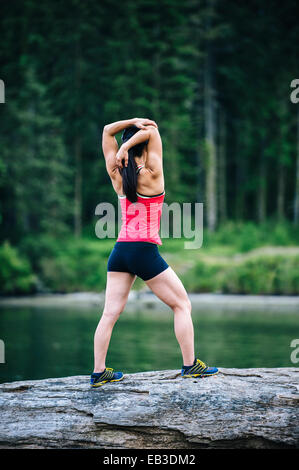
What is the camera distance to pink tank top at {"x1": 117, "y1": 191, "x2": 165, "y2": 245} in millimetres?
4539

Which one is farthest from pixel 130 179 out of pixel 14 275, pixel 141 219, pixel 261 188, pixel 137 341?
pixel 261 188

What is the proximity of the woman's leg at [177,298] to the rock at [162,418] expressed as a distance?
1.17ft

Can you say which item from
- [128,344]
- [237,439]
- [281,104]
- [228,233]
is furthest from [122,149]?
[281,104]

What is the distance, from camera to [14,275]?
2308 centimetres

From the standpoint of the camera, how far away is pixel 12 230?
26.2 metres

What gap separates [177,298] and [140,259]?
1.41 ft

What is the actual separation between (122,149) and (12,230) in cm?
2244

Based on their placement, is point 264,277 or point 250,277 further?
point 250,277

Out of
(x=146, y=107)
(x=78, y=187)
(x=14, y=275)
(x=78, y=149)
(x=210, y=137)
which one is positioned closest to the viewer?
(x=14, y=275)

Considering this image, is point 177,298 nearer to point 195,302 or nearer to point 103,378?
point 103,378

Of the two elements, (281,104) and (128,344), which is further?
(281,104)

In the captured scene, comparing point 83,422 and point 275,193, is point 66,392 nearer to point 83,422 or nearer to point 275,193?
point 83,422

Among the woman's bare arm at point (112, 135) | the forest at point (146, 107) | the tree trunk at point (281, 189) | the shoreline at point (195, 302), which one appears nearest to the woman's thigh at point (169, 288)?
the woman's bare arm at point (112, 135)

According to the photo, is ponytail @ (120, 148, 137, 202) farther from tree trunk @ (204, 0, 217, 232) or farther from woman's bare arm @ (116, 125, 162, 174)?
tree trunk @ (204, 0, 217, 232)
